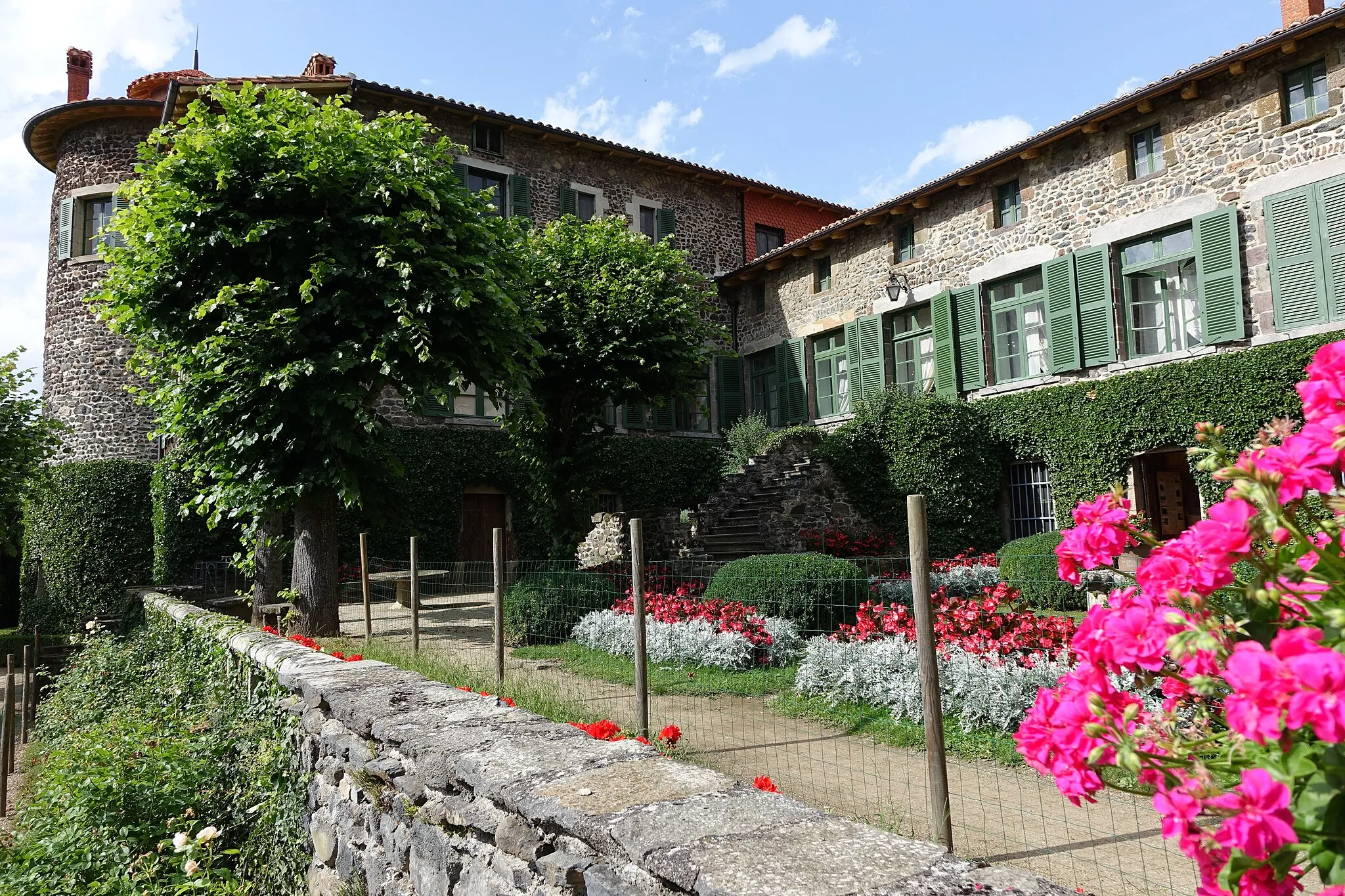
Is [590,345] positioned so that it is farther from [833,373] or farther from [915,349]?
[833,373]

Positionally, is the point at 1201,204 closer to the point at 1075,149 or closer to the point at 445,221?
the point at 1075,149

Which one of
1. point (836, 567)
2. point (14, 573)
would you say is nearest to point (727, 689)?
point (836, 567)

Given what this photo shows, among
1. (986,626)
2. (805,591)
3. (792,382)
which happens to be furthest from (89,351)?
(986,626)

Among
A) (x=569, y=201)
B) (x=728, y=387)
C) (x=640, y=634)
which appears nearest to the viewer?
(x=640, y=634)

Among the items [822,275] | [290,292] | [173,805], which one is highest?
[822,275]

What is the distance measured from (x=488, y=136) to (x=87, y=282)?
8353 millimetres

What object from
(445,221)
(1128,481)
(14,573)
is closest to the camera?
(445,221)

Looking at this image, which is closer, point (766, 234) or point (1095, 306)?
point (1095, 306)

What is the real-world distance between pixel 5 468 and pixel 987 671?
15.3m

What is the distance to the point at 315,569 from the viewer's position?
8.24 m

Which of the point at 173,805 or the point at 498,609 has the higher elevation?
the point at 498,609

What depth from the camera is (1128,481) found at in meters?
12.5

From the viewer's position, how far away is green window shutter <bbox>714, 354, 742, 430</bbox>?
19.5 meters

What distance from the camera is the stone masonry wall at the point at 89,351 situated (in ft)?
53.8
